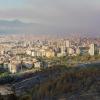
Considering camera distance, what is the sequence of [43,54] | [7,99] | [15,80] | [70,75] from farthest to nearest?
[43,54]
[15,80]
[70,75]
[7,99]

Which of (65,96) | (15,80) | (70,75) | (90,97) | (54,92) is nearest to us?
(90,97)

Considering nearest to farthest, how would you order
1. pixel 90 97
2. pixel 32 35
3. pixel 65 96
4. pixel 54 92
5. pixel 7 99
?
pixel 7 99 < pixel 90 97 < pixel 65 96 < pixel 54 92 < pixel 32 35

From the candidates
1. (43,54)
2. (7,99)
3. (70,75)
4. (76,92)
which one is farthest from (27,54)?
(7,99)

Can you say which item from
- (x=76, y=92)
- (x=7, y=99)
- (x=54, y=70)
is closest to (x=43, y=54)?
(x=54, y=70)

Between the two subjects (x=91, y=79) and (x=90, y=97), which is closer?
(x=90, y=97)

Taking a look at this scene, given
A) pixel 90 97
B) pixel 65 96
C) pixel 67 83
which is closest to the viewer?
pixel 90 97

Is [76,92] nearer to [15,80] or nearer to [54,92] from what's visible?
[54,92]

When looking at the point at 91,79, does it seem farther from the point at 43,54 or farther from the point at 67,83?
the point at 43,54

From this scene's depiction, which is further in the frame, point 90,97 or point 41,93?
point 41,93
